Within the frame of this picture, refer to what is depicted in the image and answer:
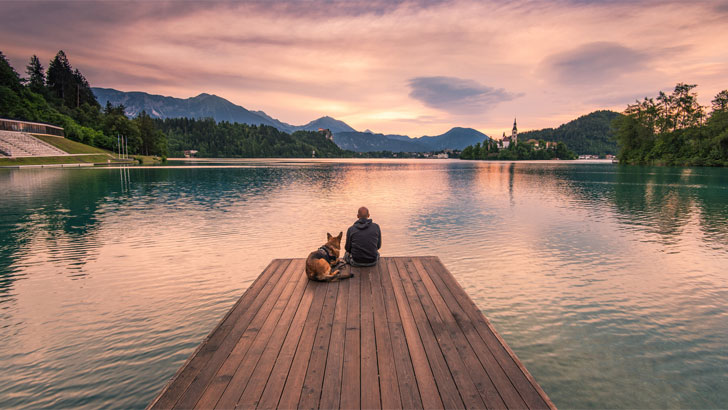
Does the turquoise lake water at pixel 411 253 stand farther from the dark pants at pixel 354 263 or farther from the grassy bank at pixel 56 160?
the grassy bank at pixel 56 160

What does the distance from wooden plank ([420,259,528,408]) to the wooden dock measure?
0.02 m

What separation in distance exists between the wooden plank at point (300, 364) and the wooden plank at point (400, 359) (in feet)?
3.77

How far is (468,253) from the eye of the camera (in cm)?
1569

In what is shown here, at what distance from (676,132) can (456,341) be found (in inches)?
5700

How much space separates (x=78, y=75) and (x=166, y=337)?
205040mm

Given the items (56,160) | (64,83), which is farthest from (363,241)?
(64,83)

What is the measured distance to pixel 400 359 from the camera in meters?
5.23

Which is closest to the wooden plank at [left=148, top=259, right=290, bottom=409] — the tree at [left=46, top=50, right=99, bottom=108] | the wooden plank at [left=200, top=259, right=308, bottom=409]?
the wooden plank at [left=200, top=259, right=308, bottom=409]

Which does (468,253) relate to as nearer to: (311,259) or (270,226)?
(311,259)

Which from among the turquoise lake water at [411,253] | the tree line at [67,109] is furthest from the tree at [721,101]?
the tree line at [67,109]

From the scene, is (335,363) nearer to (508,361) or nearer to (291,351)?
(291,351)

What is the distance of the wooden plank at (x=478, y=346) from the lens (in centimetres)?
441

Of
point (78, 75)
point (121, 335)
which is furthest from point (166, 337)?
point (78, 75)

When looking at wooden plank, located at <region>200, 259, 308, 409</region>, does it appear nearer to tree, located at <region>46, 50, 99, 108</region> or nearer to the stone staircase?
the stone staircase
